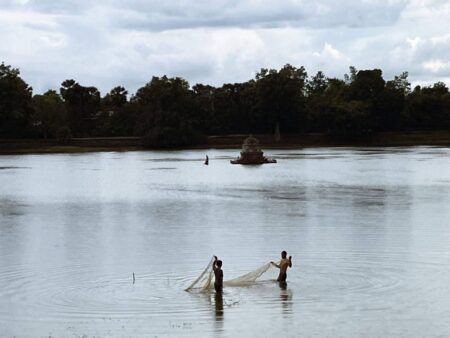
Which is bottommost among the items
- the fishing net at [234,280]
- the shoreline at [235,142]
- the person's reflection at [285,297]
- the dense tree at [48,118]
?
the person's reflection at [285,297]

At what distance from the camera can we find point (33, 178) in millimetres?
97500

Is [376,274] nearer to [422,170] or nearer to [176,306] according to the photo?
[176,306]

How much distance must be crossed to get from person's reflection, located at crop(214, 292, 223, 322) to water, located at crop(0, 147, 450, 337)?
0.03 metres

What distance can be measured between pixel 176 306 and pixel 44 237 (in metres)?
19.7

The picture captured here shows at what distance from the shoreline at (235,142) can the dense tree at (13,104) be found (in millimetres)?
2264

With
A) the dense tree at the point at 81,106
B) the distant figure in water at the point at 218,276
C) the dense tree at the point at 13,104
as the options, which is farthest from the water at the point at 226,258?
the dense tree at the point at 81,106

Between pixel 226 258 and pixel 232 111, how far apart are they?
464 feet

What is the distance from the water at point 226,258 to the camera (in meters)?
28.0

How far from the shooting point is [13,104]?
525 feet

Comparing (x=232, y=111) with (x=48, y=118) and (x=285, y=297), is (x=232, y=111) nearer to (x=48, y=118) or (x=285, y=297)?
(x=48, y=118)

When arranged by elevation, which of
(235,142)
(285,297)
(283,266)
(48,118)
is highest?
(48,118)

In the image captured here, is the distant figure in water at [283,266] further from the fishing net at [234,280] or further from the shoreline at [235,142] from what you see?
the shoreline at [235,142]

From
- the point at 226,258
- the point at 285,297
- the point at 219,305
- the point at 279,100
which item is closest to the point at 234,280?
the point at 285,297

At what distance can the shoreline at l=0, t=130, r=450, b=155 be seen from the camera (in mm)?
166250
